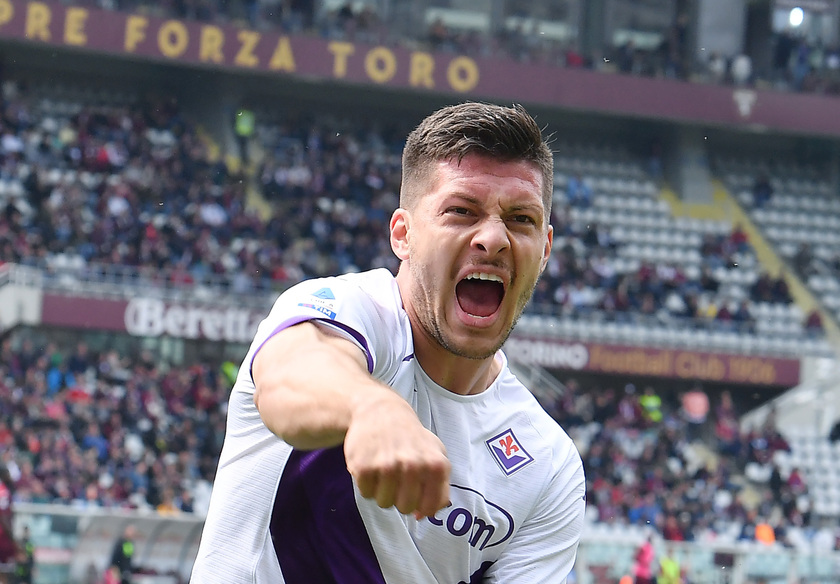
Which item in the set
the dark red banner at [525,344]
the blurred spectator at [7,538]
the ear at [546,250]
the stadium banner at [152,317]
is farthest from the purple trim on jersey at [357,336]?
the dark red banner at [525,344]

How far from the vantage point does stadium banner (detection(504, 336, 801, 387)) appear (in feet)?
71.8

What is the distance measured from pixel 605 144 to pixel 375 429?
86.1ft

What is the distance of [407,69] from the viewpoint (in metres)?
24.4

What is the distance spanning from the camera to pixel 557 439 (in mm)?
3016

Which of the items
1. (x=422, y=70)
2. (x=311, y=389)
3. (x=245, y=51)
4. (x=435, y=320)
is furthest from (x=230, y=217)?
(x=311, y=389)

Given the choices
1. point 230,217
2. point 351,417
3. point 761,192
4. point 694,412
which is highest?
point 761,192

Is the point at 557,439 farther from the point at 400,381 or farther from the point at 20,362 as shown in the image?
the point at 20,362

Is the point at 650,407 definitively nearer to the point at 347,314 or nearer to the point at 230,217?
the point at 230,217

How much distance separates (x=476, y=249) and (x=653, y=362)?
2040cm

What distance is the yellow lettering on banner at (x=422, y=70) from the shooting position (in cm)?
2445

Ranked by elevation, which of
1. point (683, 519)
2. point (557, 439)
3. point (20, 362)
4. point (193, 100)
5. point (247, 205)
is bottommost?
point (683, 519)

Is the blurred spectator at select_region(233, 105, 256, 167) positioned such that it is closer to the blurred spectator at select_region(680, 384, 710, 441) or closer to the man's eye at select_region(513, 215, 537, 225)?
the blurred spectator at select_region(680, 384, 710, 441)

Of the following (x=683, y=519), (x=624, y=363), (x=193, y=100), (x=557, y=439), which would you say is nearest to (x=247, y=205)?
(x=193, y=100)

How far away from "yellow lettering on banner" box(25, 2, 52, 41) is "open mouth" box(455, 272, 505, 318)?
21745mm
